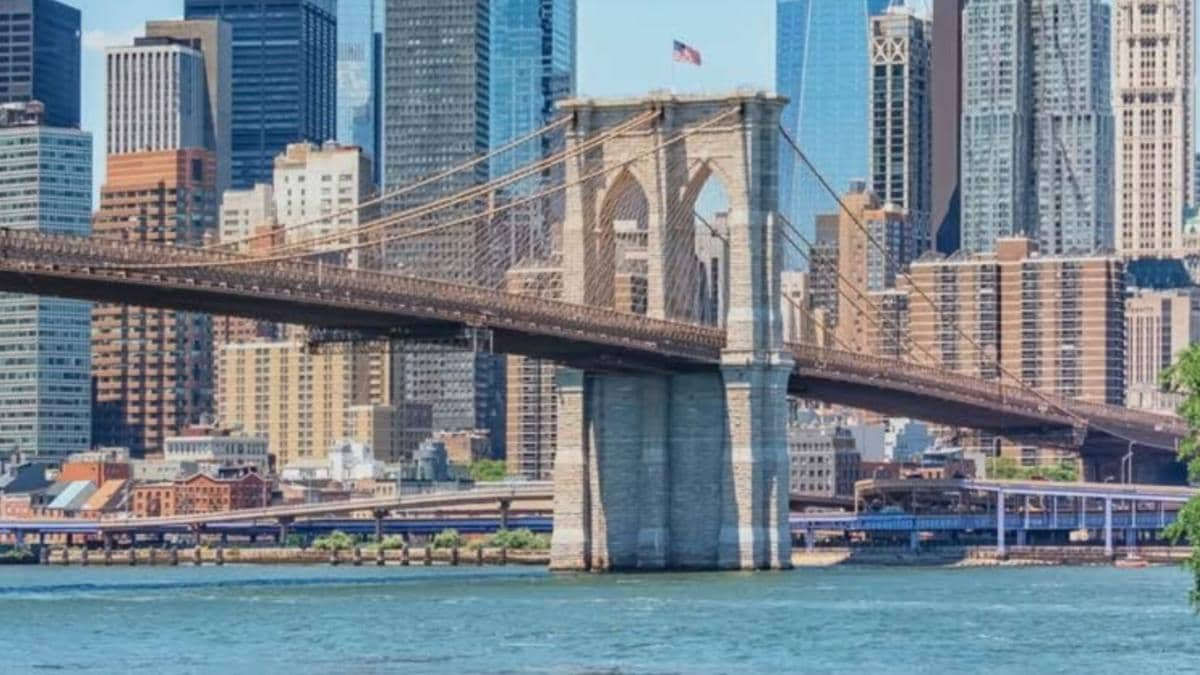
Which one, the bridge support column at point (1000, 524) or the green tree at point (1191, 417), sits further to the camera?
the bridge support column at point (1000, 524)

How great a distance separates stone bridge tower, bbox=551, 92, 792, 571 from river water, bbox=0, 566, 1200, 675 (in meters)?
1.93

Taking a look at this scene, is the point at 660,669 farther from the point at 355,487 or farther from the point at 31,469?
→ the point at 31,469

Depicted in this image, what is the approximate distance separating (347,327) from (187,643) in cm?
2576

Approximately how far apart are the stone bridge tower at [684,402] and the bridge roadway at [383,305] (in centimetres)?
122

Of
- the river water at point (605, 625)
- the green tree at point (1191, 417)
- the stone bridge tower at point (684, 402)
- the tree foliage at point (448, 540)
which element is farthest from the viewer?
the tree foliage at point (448, 540)

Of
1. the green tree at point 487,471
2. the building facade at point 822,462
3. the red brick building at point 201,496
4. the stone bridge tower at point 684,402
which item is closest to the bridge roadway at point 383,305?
the stone bridge tower at point 684,402

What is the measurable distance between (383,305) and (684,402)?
1181cm

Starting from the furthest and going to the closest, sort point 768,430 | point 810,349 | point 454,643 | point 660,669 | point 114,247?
point 810,349
point 768,430
point 114,247
point 454,643
point 660,669

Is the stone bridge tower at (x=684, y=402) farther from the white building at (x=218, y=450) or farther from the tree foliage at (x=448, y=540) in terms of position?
the white building at (x=218, y=450)

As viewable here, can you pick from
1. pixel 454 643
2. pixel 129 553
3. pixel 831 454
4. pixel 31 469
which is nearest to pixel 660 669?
pixel 454 643

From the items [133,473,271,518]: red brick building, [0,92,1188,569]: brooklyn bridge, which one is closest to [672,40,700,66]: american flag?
[0,92,1188,569]: brooklyn bridge

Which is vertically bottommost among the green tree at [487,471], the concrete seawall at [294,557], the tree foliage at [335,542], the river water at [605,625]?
the river water at [605,625]

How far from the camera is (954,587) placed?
97375 millimetres

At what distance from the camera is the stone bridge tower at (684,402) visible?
3930 inches
